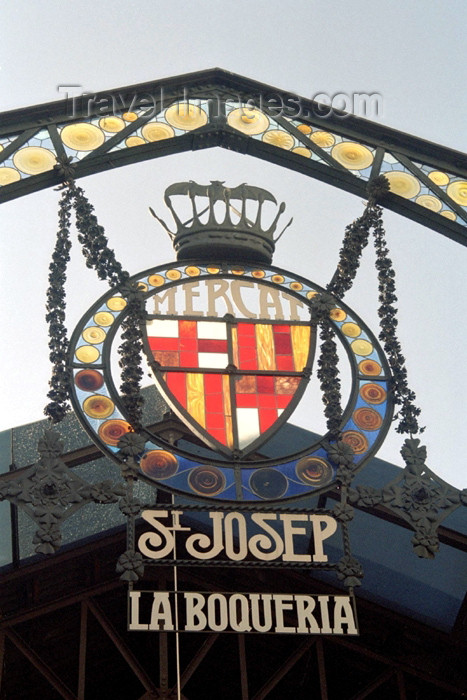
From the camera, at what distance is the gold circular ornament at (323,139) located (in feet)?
45.1

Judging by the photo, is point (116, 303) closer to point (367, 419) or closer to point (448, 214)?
point (367, 419)

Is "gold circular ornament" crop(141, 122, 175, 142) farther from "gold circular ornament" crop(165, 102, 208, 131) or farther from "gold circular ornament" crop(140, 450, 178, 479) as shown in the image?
"gold circular ornament" crop(140, 450, 178, 479)

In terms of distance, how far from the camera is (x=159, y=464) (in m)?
10.6

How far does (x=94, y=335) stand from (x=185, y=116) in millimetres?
3552

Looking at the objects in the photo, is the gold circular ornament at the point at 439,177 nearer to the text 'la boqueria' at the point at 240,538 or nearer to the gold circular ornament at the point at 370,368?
the gold circular ornament at the point at 370,368

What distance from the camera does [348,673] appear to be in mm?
17328

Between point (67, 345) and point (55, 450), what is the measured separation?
115 cm

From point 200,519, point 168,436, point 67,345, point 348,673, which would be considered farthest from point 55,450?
point 348,673

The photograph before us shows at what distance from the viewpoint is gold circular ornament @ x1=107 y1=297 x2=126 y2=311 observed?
463 inches

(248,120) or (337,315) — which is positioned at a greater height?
(248,120)

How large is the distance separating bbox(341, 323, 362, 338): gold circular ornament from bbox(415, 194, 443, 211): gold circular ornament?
194 cm

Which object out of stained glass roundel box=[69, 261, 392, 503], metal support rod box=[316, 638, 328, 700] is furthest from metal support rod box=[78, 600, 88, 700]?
stained glass roundel box=[69, 261, 392, 503]

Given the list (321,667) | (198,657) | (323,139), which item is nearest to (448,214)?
(323,139)

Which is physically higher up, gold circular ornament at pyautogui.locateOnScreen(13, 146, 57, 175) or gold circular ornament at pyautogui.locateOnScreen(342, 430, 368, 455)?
gold circular ornament at pyautogui.locateOnScreen(13, 146, 57, 175)
